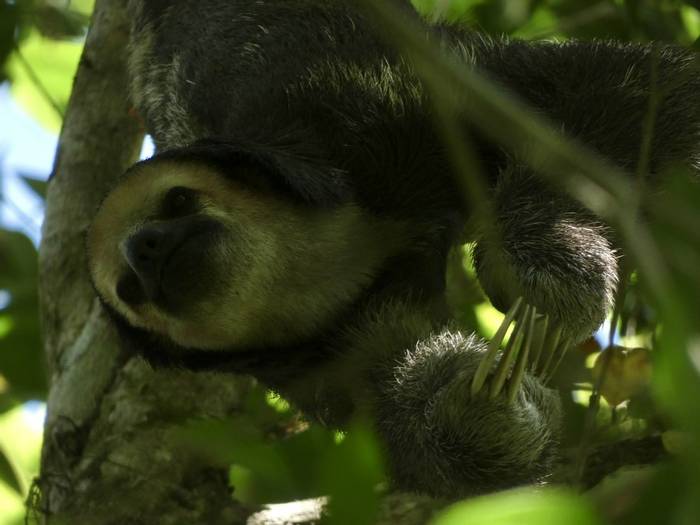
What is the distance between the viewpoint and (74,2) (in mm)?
7453

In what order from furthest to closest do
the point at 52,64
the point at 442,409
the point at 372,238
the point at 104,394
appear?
the point at 52,64 → the point at 104,394 → the point at 372,238 → the point at 442,409

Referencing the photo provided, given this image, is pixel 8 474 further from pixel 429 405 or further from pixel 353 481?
pixel 353 481

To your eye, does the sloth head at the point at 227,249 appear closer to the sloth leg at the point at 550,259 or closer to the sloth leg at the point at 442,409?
the sloth leg at the point at 442,409

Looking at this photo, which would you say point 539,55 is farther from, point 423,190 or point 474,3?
point 474,3

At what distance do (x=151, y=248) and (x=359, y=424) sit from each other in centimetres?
220

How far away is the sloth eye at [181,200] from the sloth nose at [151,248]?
0.15 metres

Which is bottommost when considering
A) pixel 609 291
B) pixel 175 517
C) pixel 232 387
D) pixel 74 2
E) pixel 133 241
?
pixel 175 517

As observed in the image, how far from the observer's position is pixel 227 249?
421 cm

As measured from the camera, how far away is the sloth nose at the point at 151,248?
4168 mm

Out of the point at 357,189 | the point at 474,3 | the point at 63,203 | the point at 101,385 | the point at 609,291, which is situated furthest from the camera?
the point at 474,3

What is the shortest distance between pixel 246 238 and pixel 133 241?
46cm

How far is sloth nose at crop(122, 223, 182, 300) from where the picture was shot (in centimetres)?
417

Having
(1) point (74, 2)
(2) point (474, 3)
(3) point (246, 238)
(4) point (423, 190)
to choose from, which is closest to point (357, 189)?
(4) point (423, 190)

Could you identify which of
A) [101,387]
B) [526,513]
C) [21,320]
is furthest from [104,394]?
[526,513]
